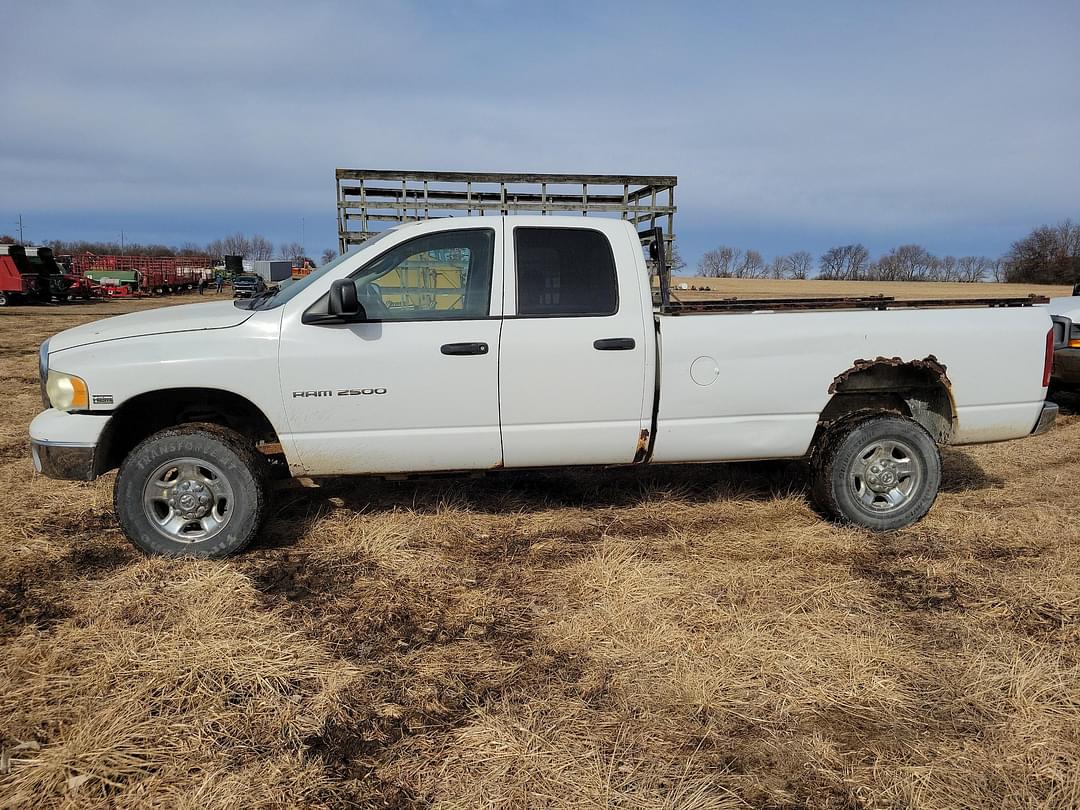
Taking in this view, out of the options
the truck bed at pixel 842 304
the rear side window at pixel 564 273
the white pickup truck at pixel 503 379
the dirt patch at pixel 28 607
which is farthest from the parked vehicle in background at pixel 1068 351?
the dirt patch at pixel 28 607

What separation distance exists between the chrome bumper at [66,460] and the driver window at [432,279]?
1.66 m

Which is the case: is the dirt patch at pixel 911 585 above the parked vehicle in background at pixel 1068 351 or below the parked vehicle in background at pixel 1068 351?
below

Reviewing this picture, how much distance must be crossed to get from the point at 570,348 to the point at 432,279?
2.98ft

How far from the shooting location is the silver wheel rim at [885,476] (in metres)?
4.51

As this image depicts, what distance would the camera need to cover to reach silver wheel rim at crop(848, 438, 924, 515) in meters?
4.51

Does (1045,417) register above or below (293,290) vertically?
below

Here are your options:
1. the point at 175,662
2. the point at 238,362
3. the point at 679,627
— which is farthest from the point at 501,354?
the point at 175,662

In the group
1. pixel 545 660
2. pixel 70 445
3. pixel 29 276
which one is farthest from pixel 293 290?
pixel 29 276

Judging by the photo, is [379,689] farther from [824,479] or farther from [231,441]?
[824,479]

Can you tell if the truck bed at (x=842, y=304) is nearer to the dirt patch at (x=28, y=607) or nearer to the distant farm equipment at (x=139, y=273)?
the dirt patch at (x=28, y=607)

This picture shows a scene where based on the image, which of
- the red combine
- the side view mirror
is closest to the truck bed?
the side view mirror

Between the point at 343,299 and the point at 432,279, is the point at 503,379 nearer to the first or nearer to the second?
the point at 432,279

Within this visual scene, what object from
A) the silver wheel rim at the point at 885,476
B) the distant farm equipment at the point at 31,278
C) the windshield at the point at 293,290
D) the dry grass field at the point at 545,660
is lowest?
the dry grass field at the point at 545,660

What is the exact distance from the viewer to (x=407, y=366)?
3.96 metres
